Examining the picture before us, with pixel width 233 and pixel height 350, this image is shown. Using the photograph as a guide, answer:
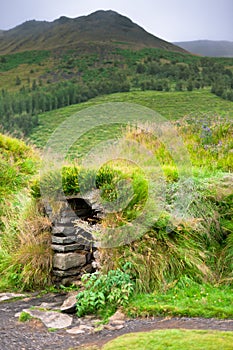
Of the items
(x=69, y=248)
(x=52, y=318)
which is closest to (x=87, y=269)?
(x=69, y=248)

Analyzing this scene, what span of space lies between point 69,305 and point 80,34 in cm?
3186

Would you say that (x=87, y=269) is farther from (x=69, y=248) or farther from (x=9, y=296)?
(x=9, y=296)

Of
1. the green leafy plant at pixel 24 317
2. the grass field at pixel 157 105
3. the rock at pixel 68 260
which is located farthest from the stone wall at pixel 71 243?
the grass field at pixel 157 105

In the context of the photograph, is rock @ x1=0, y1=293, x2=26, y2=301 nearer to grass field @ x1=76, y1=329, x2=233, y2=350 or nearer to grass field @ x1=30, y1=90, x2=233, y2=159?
grass field @ x1=76, y1=329, x2=233, y2=350

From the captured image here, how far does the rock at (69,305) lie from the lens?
193 inches

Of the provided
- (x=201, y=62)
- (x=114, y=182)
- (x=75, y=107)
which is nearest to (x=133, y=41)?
(x=201, y=62)

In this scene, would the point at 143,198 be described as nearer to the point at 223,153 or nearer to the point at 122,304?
the point at 122,304

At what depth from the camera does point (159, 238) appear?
5.45m

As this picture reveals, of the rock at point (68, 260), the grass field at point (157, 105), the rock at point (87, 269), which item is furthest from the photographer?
the grass field at point (157, 105)

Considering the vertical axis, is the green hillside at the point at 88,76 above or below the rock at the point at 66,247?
above

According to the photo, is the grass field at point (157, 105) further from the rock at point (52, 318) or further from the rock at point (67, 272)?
the rock at point (52, 318)

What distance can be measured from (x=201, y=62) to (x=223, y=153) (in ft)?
62.8

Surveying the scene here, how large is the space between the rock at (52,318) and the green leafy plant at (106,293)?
0.55 feet

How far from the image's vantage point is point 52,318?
15.6 feet
